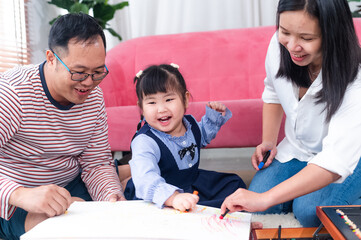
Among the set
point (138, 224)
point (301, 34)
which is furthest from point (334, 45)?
point (138, 224)

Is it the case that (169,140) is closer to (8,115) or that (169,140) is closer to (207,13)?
(8,115)

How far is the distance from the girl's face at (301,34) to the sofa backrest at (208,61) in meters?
1.30

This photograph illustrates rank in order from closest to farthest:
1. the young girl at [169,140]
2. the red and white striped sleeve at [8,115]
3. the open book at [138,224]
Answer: the open book at [138,224] → the red and white striped sleeve at [8,115] → the young girl at [169,140]

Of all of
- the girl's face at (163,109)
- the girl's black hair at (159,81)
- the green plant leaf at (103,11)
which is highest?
the green plant leaf at (103,11)

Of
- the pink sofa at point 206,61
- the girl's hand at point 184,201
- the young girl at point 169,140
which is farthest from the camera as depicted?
the pink sofa at point 206,61

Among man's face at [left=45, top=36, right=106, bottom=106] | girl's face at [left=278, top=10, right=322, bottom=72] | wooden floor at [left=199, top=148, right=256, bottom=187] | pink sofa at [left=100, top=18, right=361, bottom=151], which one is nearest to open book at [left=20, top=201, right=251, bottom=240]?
man's face at [left=45, top=36, right=106, bottom=106]

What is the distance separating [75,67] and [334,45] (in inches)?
26.6

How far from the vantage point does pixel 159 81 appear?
1.20m

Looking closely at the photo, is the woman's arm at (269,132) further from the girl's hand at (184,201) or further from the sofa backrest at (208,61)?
the sofa backrest at (208,61)

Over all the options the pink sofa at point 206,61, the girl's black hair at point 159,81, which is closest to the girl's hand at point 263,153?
the girl's black hair at point 159,81

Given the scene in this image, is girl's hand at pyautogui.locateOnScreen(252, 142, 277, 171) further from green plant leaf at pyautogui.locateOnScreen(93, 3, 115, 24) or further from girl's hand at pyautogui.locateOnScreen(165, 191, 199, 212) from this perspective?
green plant leaf at pyautogui.locateOnScreen(93, 3, 115, 24)

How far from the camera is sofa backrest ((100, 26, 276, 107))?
7.55 feet

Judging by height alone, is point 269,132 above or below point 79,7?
below

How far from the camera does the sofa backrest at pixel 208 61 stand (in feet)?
7.55
